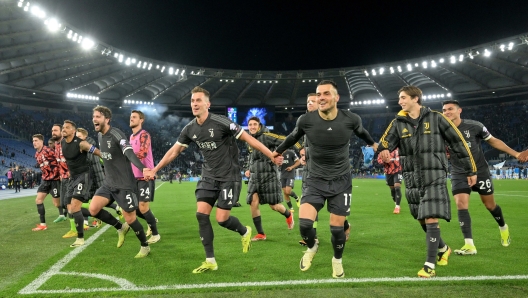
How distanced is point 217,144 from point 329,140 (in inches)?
66.0

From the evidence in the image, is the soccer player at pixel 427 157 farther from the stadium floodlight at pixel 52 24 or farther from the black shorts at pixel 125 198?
the stadium floodlight at pixel 52 24

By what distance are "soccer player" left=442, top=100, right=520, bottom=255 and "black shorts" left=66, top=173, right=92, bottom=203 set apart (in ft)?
22.9

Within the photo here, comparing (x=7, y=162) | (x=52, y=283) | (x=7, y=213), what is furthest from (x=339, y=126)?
(x=7, y=162)

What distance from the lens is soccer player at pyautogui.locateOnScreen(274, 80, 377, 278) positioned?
5.39 metres

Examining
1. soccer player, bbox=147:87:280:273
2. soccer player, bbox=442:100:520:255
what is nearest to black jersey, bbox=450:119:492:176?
soccer player, bbox=442:100:520:255

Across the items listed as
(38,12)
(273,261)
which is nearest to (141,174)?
(273,261)

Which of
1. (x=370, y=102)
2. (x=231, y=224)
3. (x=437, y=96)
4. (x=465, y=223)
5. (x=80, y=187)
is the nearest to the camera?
(x=231, y=224)

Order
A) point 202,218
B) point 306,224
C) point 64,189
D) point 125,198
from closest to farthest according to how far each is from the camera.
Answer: point 306,224 < point 202,218 < point 125,198 < point 64,189

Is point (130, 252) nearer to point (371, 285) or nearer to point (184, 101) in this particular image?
point (371, 285)

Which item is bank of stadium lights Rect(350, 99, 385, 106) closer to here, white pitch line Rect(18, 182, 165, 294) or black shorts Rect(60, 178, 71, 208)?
black shorts Rect(60, 178, 71, 208)

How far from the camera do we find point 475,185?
692cm

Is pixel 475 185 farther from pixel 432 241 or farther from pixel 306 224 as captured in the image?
pixel 306 224

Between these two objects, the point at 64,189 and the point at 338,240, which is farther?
the point at 64,189

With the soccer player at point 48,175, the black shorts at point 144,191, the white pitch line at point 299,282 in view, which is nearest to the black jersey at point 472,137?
the white pitch line at point 299,282
